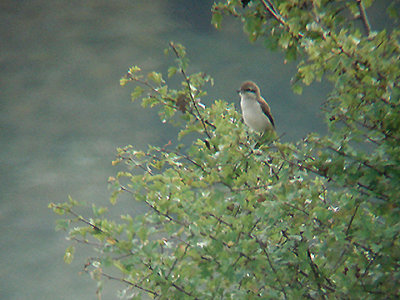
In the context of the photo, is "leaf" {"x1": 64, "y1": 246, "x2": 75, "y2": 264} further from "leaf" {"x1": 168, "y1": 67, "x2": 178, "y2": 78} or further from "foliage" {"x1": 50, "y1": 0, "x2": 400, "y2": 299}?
"leaf" {"x1": 168, "y1": 67, "x2": 178, "y2": 78}

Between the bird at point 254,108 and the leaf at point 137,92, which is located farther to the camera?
the bird at point 254,108

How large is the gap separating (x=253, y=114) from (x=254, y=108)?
3.4 inches

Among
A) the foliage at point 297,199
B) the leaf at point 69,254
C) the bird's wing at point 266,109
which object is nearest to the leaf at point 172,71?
the foliage at point 297,199

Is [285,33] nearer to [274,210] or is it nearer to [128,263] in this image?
[274,210]

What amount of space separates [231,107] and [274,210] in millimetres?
1985

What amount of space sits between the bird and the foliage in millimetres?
1787

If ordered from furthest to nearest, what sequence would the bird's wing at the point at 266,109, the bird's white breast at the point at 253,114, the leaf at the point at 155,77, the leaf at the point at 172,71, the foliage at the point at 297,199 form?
the bird's wing at the point at 266,109 → the bird's white breast at the point at 253,114 → the leaf at the point at 155,77 → the leaf at the point at 172,71 → the foliage at the point at 297,199

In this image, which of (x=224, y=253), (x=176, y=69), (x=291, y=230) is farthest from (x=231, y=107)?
(x=224, y=253)

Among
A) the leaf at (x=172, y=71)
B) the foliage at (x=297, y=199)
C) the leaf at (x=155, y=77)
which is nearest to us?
the foliage at (x=297, y=199)

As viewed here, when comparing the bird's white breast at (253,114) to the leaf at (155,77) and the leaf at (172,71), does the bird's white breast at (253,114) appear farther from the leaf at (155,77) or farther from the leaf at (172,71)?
the leaf at (172,71)

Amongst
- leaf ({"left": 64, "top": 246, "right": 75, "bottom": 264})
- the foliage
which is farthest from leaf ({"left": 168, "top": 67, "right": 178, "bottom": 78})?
leaf ({"left": 64, "top": 246, "right": 75, "bottom": 264})

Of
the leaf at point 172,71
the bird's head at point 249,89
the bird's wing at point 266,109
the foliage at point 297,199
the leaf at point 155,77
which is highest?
the bird's head at point 249,89

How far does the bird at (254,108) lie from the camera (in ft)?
16.6

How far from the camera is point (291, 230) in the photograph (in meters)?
3.05
